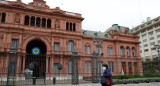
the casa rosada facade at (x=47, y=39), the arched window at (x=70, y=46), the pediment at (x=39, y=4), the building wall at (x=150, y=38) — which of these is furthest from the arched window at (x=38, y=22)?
the building wall at (x=150, y=38)

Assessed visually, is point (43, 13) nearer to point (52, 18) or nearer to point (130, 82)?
point (52, 18)

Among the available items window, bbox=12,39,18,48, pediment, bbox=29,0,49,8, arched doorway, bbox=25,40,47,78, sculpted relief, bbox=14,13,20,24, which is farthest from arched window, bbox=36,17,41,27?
window, bbox=12,39,18,48

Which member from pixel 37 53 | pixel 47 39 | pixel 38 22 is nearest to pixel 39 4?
pixel 38 22

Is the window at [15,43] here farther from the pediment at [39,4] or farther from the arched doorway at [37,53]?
the pediment at [39,4]

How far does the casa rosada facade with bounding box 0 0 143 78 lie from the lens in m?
24.0

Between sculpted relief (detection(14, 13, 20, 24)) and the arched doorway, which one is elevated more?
sculpted relief (detection(14, 13, 20, 24))

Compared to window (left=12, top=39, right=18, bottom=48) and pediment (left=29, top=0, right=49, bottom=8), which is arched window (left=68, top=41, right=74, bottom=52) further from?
window (left=12, top=39, right=18, bottom=48)

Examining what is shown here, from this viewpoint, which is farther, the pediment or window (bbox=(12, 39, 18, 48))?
the pediment

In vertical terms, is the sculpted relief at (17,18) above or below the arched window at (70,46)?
above

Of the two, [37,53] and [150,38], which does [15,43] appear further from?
[150,38]

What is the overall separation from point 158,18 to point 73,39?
4176cm

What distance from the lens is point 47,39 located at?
26.5 meters

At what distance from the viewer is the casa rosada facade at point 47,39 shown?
2403cm

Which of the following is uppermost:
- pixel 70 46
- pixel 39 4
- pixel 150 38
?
pixel 39 4
